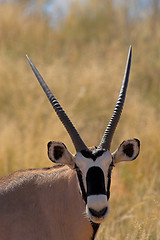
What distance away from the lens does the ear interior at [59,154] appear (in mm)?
4477

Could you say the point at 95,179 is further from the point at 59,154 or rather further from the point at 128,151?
the point at 128,151

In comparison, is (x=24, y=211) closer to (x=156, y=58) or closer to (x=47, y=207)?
(x=47, y=207)

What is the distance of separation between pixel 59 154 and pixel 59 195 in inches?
15.6

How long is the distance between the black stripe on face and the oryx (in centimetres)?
7

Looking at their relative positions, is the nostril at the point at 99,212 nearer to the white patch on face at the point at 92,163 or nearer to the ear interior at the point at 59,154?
the white patch on face at the point at 92,163

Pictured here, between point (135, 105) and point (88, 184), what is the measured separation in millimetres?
6383

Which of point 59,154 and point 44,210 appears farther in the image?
point 44,210

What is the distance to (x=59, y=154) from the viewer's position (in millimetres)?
4520

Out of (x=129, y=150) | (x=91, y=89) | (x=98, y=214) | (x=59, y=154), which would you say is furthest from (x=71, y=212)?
(x=91, y=89)

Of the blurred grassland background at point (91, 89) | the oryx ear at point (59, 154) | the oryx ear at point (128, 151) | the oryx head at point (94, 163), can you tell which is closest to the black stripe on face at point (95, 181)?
the oryx head at point (94, 163)

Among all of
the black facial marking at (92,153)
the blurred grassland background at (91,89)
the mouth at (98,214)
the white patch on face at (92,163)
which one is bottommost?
the mouth at (98,214)

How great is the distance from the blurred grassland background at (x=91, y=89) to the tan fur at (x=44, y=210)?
0.99m

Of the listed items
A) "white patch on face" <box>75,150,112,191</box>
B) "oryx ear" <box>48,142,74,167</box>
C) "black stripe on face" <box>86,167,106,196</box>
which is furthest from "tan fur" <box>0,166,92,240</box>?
"black stripe on face" <box>86,167,106,196</box>

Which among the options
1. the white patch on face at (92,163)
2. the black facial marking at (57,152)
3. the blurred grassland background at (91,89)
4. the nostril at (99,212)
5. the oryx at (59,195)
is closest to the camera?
the nostril at (99,212)
